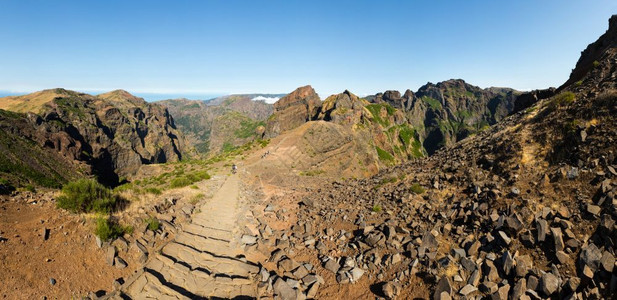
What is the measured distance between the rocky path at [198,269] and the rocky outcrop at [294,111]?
377 feet

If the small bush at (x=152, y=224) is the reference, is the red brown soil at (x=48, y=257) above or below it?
above

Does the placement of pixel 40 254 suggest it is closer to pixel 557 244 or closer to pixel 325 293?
pixel 325 293

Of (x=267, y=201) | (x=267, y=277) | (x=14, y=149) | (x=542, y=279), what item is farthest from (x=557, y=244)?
(x=14, y=149)

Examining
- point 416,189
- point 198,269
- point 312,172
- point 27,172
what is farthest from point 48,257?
point 27,172

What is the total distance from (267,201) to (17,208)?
16892 mm

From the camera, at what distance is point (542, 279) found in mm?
7848

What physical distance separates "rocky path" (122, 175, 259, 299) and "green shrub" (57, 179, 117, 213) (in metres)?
4.70

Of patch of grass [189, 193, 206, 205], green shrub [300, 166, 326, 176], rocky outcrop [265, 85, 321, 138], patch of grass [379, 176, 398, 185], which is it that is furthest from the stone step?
rocky outcrop [265, 85, 321, 138]

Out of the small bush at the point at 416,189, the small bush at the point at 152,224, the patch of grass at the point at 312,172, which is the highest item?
Result: the small bush at the point at 416,189

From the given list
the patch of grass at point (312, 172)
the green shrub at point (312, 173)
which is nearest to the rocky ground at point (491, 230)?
the green shrub at point (312, 173)

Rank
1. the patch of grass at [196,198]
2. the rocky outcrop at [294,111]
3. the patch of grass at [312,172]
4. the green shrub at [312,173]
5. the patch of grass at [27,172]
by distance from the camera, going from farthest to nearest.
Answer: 1. the rocky outcrop at [294,111]
2. the patch of grass at [27,172]
3. the patch of grass at [312,172]
4. the green shrub at [312,173]
5. the patch of grass at [196,198]

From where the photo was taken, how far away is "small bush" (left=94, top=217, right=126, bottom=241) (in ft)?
38.9

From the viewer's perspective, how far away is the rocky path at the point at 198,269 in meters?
10.4

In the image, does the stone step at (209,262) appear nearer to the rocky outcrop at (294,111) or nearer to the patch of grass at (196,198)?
the patch of grass at (196,198)
